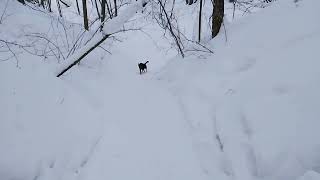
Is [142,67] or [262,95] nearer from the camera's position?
[262,95]

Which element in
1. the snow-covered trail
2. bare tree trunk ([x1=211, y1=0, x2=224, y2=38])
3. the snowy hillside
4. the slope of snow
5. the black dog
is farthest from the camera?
the black dog

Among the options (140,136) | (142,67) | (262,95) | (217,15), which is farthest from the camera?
(142,67)

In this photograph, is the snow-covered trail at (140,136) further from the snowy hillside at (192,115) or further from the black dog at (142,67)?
the black dog at (142,67)

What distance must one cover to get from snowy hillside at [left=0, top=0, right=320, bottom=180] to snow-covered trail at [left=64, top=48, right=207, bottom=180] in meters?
0.02

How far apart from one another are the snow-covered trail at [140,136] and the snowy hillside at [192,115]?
0.06ft

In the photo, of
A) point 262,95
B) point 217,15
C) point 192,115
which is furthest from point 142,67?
point 262,95

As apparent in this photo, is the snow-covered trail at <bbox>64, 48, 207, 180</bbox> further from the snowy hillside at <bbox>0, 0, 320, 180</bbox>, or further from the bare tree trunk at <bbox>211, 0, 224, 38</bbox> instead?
the bare tree trunk at <bbox>211, 0, 224, 38</bbox>

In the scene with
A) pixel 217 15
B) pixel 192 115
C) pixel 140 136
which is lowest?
pixel 140 136

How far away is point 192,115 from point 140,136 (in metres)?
0.92

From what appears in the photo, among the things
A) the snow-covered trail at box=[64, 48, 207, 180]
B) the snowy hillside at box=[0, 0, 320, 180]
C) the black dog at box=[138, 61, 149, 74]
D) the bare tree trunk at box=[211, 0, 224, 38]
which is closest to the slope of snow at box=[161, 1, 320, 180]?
the snowy hillside at box=[0, 0, 320, 180]

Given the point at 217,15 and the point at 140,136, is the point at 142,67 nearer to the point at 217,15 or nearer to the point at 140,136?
the point at 217,15

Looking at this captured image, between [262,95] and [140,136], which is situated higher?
[262,95]

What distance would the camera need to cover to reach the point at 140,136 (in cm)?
582

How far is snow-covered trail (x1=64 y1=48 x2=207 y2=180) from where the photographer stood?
4918 mm
